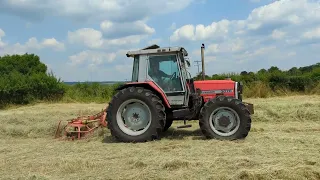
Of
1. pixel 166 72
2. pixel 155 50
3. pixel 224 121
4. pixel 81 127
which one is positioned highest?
pixel 155 50

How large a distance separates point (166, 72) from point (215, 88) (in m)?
1.23

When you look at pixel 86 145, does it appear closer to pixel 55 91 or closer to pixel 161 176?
pixel 161 176

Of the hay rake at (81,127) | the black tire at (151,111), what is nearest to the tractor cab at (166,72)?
the black tire at (151,111)

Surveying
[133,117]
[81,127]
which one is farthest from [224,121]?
[81,127]

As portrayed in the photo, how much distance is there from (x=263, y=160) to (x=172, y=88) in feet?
10.3

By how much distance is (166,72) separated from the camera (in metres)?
8.32

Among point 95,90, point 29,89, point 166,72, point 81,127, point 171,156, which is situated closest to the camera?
point 171,156

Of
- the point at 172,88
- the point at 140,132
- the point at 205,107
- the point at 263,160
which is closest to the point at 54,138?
the point at 140,132

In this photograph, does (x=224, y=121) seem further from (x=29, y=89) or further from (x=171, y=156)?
(x=29, y=89)

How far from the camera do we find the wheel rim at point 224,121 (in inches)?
313

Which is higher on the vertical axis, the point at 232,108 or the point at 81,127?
the point at 232,108

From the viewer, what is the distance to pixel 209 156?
19.9 feet

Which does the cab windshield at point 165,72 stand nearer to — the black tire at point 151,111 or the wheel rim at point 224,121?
the black tire at point 151,111

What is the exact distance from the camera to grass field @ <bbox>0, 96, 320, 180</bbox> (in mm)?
5129
